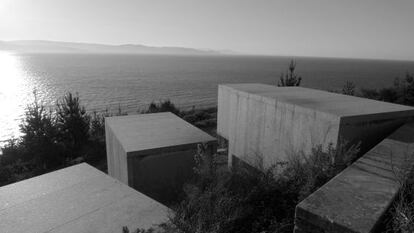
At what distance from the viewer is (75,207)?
363 centimetres

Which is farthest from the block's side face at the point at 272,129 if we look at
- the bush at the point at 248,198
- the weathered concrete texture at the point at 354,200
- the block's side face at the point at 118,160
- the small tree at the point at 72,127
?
the small tree at the point at 72,127

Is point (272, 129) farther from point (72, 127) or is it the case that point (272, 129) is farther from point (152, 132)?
point (72, 127)

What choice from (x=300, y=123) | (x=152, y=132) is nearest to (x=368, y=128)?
(x=300, y=123)

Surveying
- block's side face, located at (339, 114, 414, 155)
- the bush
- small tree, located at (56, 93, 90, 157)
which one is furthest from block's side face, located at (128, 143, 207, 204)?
small tree, located at (56, 93, 90, 157)

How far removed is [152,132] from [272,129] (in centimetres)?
290

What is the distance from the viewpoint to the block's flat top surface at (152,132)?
577 centimetres

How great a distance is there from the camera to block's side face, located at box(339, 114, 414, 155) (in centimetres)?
476

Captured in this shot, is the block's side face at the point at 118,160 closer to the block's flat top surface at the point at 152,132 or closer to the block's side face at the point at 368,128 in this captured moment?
the block's flat top surface at the point at 152,132

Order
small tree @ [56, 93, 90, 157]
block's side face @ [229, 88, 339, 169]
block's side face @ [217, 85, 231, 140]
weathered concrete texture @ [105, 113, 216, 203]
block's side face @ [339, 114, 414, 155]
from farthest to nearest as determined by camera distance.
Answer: small tree @ [56, 93, 90, 157] → block's side face @ [217, 85, 231, 140] → weathered concrete texture @ [105, 113, 216, 203] → block's side face @ [229, 88, 339, 169] → block's side face @ [339, 114, 414, 155]

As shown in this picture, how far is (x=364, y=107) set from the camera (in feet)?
18.8

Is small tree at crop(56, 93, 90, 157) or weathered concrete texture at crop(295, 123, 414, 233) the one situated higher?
weathered concrete texture at crop(295, 123, 414, 233)

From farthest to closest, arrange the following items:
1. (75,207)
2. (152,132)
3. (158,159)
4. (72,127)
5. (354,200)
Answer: (72,127)
(152,132)
(158,159)
(75,207)
(354,200)

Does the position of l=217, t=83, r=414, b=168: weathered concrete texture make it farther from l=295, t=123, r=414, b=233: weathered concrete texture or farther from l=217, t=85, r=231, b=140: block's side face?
l=295, t=123, r=414, b=233: weathered concrete texture

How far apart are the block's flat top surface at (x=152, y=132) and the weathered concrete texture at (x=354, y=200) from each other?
3376 millimetres
